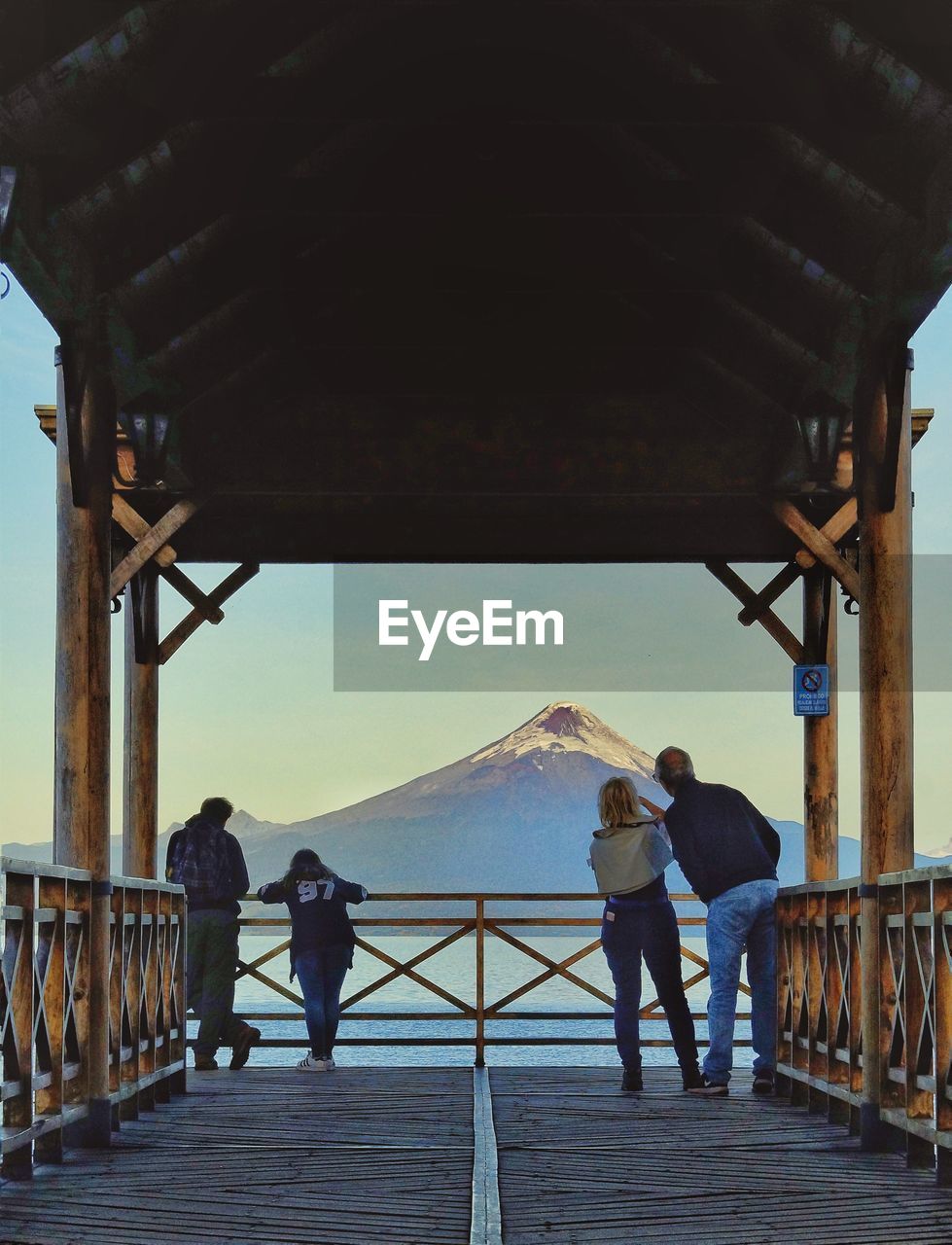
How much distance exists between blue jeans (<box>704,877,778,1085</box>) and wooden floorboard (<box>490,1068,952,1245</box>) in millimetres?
295

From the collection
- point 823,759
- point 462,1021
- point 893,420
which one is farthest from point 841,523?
point 462,1021

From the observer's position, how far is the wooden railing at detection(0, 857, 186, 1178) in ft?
20.1

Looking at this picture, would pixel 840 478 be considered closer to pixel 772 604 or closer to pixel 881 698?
pixel 772 604

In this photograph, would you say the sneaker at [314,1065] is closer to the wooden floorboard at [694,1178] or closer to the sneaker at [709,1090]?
the wooden floorboard at [694,1178]

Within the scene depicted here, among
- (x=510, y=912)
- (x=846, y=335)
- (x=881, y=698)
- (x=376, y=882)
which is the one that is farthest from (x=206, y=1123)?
(x=376, y=882)

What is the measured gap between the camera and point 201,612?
1220cm

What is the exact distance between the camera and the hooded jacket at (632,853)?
30.0ft

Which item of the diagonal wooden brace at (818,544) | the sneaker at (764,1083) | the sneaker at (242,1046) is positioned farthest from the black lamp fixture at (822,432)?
the sneaker at (242,1046)

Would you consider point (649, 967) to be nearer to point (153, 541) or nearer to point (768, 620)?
point (768, 620)

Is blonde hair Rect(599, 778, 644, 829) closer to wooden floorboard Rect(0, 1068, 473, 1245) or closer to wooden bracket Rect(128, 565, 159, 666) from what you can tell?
wooden floorboard Rect(0, 1068, 473, 1245)

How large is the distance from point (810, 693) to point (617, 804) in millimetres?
2763

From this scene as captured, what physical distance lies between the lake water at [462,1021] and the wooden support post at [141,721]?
5.61 ft

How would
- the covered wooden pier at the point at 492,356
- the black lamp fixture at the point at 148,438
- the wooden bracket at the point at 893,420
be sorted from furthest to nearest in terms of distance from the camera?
1. the black lamp fixture at the point at 148,438
2. the wooden bracket at the point at 893,420
3. the covered wooden pier at the point at 492,356

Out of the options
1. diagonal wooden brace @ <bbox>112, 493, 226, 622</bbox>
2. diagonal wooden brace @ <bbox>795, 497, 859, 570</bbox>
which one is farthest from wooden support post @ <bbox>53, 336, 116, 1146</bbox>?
diagonal wooden brace @ <bbox>795, 497, 859, 570</bbox>
